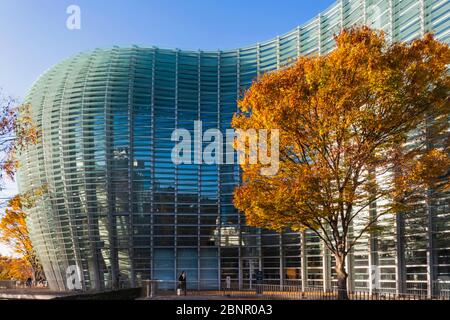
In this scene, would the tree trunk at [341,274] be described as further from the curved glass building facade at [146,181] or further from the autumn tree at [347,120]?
the curved glass building facade at [146,181]

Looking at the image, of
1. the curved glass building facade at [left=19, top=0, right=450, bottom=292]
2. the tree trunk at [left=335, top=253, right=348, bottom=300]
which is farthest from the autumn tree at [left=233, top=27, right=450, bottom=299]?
the curved glass building facade at [left=19, top=0, right=450, bottom=292]

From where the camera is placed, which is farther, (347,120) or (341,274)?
(341,274)

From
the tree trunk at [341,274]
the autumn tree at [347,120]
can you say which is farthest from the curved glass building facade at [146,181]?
the autumn tree at [347,120]

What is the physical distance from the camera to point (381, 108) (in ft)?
74.2

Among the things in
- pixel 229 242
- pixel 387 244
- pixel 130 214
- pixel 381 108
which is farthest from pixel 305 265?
pixel 381 108

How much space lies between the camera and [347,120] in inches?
877

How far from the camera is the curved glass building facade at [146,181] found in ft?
157

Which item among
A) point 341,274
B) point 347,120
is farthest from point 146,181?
point 347,120

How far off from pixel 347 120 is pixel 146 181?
A: 28.7 metres

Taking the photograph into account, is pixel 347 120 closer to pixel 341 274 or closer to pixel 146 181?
pixel 341 274

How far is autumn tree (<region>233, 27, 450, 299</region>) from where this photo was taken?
22.3 metres

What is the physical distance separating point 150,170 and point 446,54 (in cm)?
3055

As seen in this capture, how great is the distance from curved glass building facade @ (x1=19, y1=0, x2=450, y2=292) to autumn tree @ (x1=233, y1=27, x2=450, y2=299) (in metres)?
21.9
